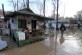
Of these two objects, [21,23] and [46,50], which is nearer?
[46,50]

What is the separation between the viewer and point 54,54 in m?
9.27

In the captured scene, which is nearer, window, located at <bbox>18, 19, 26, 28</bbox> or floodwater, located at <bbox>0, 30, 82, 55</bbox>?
floodwater, located at <bbox>0, 30, 82, 55</bbox>

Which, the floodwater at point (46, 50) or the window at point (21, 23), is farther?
the window at point (21, 23)

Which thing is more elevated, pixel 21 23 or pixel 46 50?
pixel 21 23

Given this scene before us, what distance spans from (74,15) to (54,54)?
2699 inches

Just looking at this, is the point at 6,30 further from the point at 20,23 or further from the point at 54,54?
the point at 54,54

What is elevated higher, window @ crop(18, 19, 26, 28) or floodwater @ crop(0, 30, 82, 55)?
window @ crop(18, 19, 26, 28)

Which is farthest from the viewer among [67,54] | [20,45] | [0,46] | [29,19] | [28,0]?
[28,0]

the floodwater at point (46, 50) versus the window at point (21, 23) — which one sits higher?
the window at point (21, 23)

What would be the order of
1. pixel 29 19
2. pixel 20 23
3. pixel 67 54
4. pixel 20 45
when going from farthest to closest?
pixel 29 19, pixel 20 23, pixel 20 45, pixel 67 54

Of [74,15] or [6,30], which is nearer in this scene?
[6,30]

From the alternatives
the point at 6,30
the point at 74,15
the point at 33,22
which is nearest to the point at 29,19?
the point at 33,22

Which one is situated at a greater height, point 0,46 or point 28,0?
point 28,0

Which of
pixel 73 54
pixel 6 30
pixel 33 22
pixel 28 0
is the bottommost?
pixel 73 54
